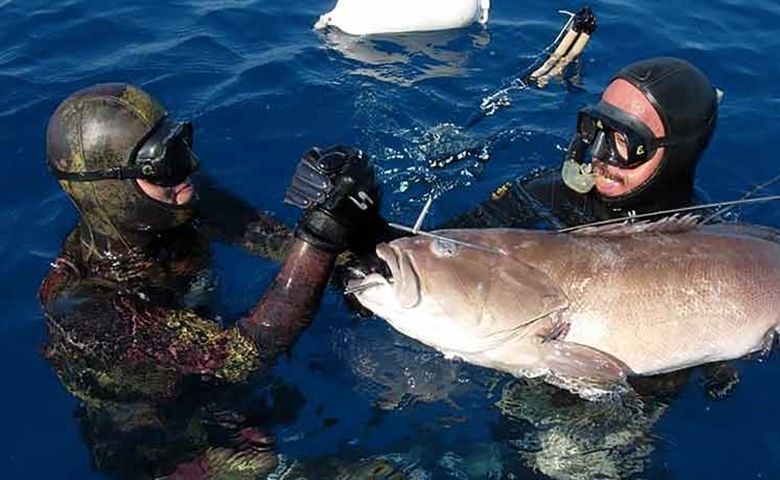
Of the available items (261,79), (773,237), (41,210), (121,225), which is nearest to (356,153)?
(121,225)

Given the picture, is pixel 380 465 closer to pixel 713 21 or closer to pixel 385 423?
pixel 385 423

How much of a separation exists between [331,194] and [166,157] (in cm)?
82

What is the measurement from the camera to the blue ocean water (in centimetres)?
500

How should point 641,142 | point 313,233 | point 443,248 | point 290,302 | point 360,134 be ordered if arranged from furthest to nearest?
point 360,134 < point 641,142 < point 290,302 < point 313,233 < point 443,248

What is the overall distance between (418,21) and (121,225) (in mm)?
5423

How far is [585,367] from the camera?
13.1ft

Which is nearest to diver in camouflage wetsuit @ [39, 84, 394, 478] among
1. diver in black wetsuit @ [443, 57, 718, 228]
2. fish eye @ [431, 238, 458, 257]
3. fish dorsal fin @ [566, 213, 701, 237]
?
fish eye @ [431, 238, 458, 257]

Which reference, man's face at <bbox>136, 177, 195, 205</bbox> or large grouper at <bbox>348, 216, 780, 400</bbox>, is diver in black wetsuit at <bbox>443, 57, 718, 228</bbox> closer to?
large grouper at <bbox>348, 216, 780, 400</bbox>

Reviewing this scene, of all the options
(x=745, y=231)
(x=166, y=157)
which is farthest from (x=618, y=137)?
(x=166, y=157)

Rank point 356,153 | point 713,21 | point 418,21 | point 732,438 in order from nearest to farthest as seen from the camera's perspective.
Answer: point 356,153 → point 732,438 → point 418,21 → point 713,21

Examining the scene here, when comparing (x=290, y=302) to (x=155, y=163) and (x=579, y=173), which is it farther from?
(x=579, y=173)

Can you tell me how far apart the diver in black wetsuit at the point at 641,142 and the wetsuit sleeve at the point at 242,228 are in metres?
1.61

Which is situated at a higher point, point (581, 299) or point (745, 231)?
point (745, 231)

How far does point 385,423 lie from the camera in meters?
4.97
